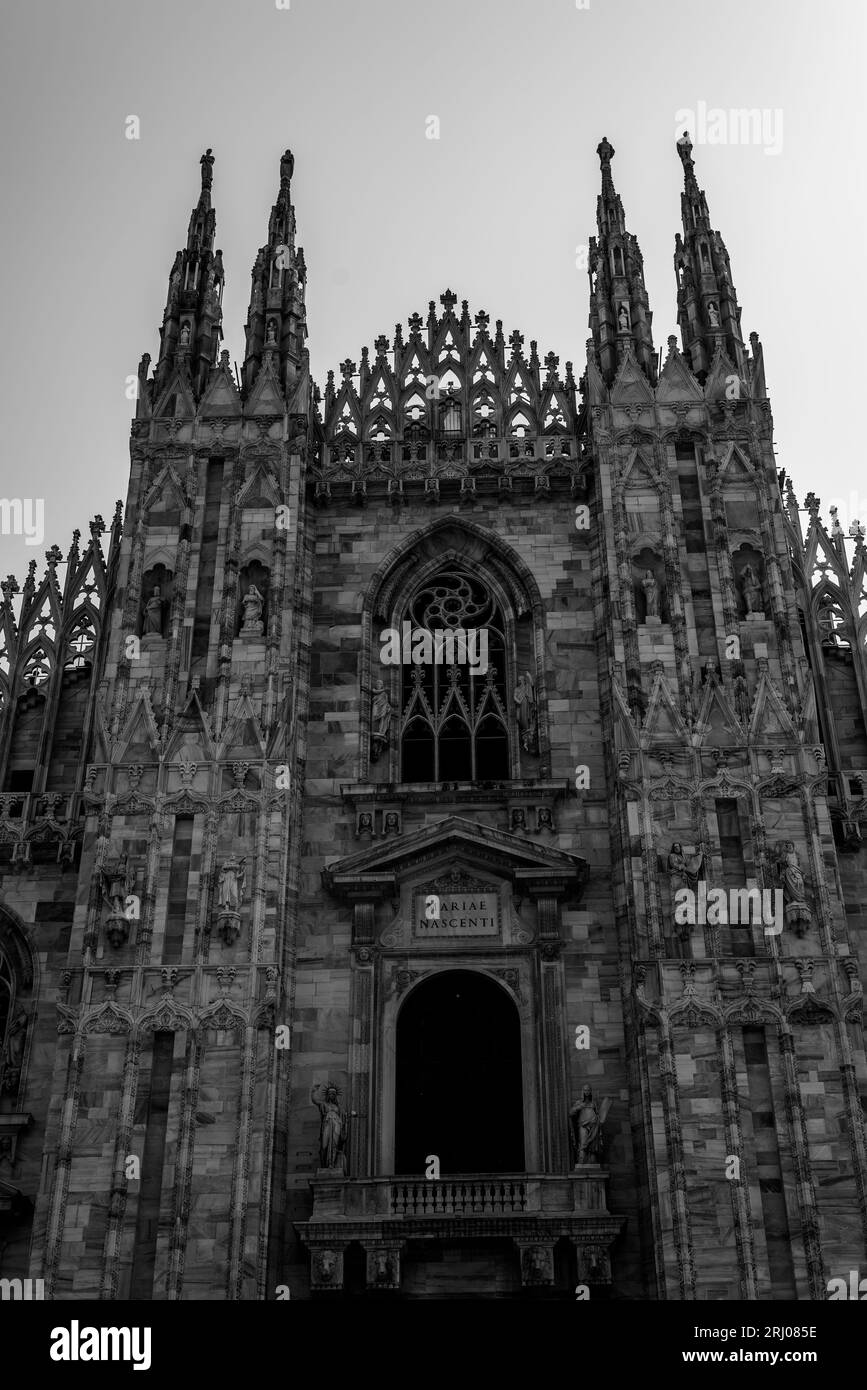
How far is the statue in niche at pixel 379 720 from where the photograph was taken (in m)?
Answer: 22.7

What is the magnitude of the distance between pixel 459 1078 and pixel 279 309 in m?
13.2

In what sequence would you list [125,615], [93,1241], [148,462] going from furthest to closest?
1. [148,462]
2. [125,615]
3. [93,1241]

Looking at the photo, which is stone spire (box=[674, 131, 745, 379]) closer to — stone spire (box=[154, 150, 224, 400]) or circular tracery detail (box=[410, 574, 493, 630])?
circular tracery detail (box=[410, 574, 493, 630])

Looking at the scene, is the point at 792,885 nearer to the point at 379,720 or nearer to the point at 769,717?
the point at 769,717

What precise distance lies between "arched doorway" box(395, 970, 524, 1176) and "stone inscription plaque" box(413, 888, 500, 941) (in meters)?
0.59

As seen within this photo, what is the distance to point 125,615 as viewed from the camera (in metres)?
23.0

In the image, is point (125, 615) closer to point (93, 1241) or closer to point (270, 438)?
point (270, 438)

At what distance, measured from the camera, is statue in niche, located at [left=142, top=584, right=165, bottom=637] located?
2288 cm

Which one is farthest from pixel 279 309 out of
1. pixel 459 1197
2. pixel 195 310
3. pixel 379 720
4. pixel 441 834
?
pixel 459 1197

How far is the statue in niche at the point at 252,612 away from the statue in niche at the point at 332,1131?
22.1ft

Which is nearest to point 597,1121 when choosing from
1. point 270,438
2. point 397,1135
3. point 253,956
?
point 397,1135

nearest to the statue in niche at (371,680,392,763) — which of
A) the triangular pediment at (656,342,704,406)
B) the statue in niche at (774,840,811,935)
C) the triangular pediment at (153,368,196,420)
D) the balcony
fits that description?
the triangular pediment at (153,368,196,420)

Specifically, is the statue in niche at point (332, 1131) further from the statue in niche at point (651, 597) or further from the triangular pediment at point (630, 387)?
the triangular pediment at point (630, 387)

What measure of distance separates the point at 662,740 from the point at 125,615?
7988 millimetres
